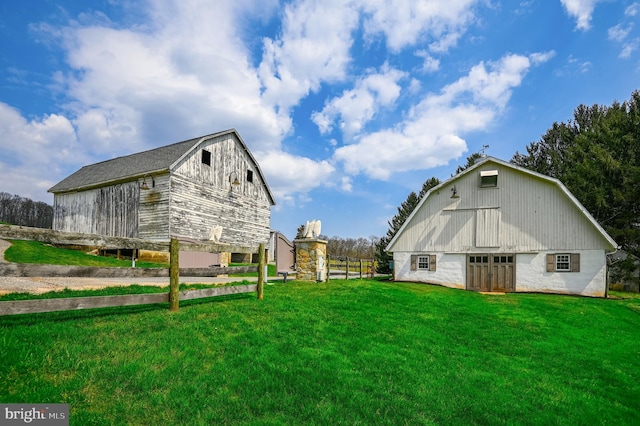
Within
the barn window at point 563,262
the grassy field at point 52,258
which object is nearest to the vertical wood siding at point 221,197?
the grassy field at point 52,258

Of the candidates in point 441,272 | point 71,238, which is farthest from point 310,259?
point 441,272

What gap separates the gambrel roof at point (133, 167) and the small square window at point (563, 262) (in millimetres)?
23164

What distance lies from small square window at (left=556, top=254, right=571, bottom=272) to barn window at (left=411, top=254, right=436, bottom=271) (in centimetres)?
647

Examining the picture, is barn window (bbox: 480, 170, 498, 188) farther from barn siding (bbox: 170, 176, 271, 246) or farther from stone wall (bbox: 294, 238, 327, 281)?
barn siding (bbox: 170, 176, 271, 246)

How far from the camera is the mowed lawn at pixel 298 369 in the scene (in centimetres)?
414

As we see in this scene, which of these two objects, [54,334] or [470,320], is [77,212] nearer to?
[54,334]

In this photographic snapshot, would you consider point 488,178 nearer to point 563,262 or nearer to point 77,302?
point 563,262

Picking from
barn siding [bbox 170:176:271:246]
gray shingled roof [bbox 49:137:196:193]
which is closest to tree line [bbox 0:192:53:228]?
gray shingled roof [bbox 49:137:196:193]

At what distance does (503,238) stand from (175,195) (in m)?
20.8

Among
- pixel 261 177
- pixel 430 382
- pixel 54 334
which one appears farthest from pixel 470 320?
pixel 261 177

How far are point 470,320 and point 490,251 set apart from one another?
1105 centimetres

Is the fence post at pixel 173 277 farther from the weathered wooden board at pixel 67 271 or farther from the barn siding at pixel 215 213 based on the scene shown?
the barn siding at pixel 215 213

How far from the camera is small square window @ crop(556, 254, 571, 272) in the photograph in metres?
19.0

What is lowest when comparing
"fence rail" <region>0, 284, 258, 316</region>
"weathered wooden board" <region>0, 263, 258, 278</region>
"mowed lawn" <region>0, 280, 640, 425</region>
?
"mowed lawn" <region>0, 280, 640, 425</region>
